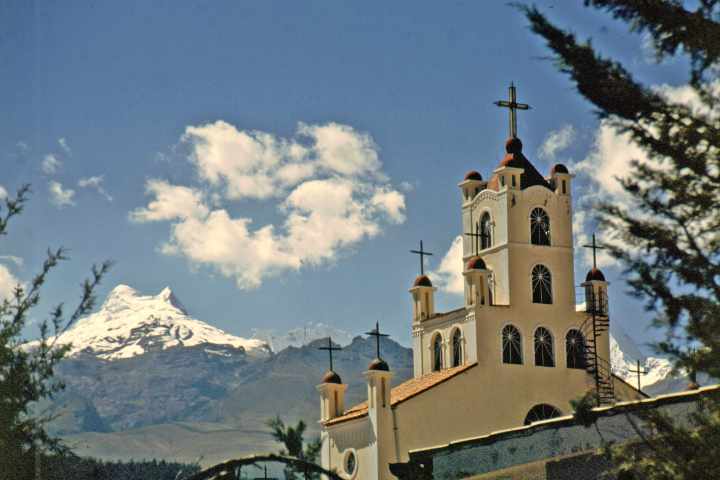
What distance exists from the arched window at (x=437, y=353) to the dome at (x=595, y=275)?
Result: 7.53 m

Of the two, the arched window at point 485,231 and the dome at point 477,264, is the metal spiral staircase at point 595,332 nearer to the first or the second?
the arched window at point 485,231

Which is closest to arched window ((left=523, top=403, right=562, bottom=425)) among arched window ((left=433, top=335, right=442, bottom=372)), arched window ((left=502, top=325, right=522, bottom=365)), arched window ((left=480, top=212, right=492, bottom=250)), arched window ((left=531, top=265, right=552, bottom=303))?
arched window ((left=502, top=325, right=522, bottom=365))

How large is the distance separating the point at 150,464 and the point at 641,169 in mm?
15324

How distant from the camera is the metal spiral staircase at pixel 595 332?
6334 centimetres

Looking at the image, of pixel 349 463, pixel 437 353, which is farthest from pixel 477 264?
pixel 349 463

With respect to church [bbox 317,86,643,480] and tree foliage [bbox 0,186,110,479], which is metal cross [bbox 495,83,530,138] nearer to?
church [bbox 317,86,643,480]

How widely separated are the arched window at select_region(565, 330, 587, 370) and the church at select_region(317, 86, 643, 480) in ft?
0.17

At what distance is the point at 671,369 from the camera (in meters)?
19.8

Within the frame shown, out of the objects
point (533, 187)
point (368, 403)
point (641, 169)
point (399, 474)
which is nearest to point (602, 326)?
point (533, 187)

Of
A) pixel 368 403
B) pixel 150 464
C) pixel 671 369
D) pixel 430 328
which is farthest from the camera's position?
pixel 430 328

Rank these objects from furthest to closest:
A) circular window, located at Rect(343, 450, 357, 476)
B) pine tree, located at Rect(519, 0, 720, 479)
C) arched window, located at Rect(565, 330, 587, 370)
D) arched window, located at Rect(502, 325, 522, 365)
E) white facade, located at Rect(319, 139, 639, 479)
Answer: arched window, located at Rect(565, 330, 587, 370) → arched window, located at Rect(502, 325, 522, 365) → circular window, located at Rect(343, 450, 357, 476) → white facade, located at Rect(319, 139, 639, 479) → pine tree, located at Rect(519, 0, 720, 479)

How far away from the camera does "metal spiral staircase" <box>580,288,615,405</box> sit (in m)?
63.3

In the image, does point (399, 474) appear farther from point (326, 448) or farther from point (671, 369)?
point (326, 448)

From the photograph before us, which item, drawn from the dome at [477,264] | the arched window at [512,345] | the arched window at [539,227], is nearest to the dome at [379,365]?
the arched window at [512,345]
